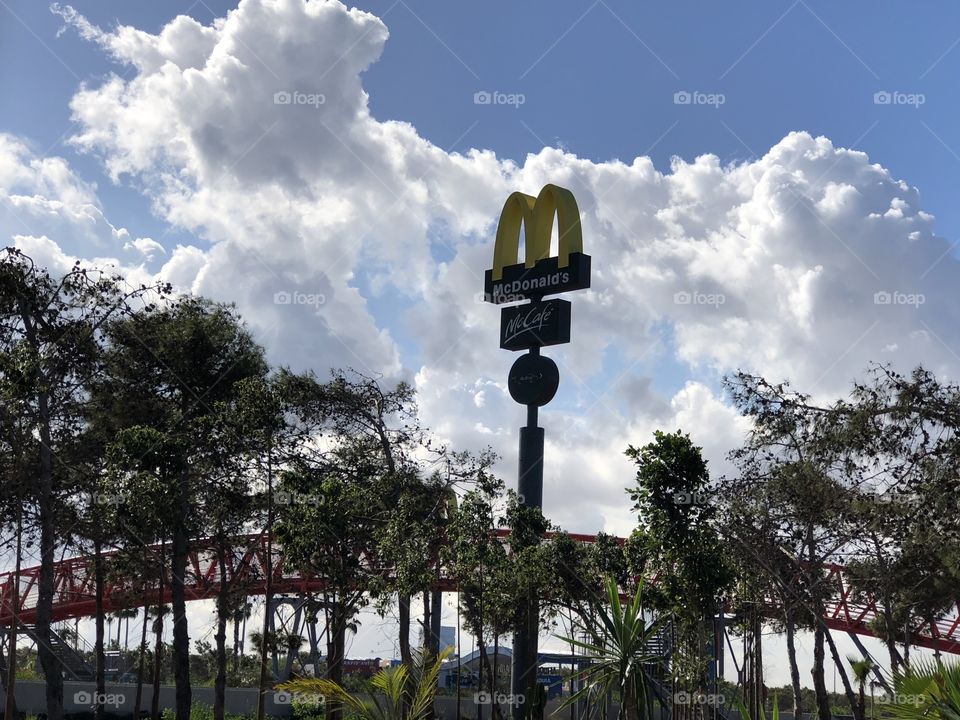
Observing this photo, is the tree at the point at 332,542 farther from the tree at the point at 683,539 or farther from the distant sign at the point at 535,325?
the tree at the point at 683,539

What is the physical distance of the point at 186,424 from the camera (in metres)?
39.8

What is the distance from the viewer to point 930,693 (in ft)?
A: 39.2

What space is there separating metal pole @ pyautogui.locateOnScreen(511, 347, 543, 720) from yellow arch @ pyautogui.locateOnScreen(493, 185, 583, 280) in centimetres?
413

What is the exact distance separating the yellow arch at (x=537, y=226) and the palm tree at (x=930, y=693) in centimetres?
2945

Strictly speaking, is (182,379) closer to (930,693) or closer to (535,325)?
(535,325)

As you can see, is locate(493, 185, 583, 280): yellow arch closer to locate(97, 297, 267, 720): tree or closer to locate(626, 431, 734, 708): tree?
locate(97, 297, 267, 720): tree

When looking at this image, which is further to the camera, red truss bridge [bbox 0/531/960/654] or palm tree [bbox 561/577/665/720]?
red truss bridge [bbox 0/531/960/654]

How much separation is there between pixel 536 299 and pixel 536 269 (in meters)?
1.24

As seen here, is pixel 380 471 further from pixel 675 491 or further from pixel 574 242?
pixel 675 491

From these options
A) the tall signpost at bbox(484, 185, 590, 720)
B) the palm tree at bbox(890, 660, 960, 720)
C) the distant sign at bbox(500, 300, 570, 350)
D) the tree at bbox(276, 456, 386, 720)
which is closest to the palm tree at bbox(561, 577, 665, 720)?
the palm tree at bbox(890, 660, 960, 720)

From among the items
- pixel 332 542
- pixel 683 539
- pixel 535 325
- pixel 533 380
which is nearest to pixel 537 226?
pixel 535 325

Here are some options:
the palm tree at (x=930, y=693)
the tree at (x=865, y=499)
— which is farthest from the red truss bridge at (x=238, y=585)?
the palm tree at (x=930, y=693)

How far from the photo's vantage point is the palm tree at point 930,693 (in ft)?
38.9

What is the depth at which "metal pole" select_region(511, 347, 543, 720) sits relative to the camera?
1422 inches
